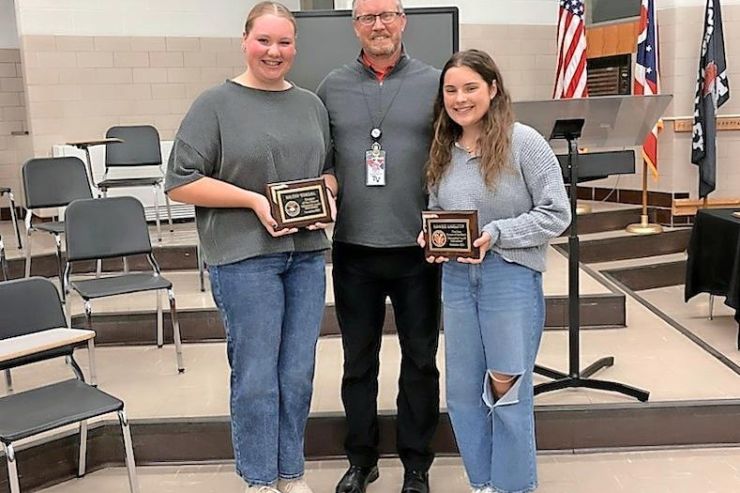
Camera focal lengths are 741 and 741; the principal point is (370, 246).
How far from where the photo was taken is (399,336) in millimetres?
2443

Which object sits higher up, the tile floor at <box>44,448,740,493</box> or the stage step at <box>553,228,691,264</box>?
the stage step at <box>553,228,691,264</box>

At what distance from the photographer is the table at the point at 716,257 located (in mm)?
4176

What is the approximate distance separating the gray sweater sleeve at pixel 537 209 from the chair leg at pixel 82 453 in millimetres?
1735

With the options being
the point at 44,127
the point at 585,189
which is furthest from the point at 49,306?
the point at 585,189

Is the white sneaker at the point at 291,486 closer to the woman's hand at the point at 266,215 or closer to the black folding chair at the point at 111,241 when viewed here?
the woman's hand at the point at 266,215

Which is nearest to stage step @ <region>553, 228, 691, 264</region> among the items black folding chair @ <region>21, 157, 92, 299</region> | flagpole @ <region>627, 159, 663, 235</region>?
flagpole @ <region>627, 159, 663, 235</region>

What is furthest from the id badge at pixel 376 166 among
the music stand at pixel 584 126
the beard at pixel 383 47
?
the music stand at pixel 584 126

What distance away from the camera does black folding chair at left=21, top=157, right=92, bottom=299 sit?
468 centimetres

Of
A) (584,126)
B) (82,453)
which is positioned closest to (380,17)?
(584,126)

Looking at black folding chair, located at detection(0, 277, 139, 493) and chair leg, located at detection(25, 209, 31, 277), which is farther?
chair leg, located at detection(25, 209, 31, 277)

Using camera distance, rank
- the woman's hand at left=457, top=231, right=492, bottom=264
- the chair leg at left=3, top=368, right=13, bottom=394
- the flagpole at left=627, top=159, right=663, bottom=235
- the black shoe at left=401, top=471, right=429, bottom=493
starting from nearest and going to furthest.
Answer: the woman's hand at left=457, top=231, right=492, bottom=264, the black shoe at left=401, top=471, right=429, bottom=493, the chair leg at left=3, top=368, right=13, bottom=394, the flagpole at left=627, top=159, right=663, bottom=235

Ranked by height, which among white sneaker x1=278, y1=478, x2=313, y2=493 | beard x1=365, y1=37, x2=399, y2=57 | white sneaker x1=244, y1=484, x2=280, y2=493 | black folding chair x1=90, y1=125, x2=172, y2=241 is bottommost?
white sneaker x1=278, y1=478, x2=313, y2=493

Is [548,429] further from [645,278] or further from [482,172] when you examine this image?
[645,278]

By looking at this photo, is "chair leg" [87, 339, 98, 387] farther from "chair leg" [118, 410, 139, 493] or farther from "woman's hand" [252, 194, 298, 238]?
"woman's hand" [252, 194, 298, 238]
